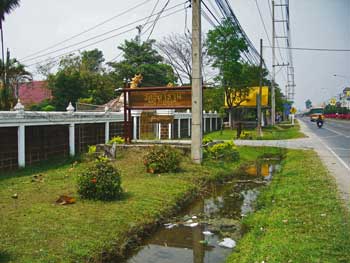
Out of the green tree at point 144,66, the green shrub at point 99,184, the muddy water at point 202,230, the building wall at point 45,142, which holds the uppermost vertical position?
the green tree at point 144,66

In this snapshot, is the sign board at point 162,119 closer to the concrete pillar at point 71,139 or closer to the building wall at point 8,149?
the concrete pillar at point 71,139

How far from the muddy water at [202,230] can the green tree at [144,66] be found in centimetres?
3221

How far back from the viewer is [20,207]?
720cm

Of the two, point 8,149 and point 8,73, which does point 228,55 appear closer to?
point 8,73

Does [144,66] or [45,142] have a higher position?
[144,66]

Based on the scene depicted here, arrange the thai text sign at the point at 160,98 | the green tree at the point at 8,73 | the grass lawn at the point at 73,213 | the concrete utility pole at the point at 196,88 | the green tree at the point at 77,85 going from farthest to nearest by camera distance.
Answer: the green tree at the point at 77,85 → the green tree at the point at 8,73 → the thai text sign at the point at 160,98 → the concrete utility pole at the point at 196,88 → the grass lawn at the point at 73,213

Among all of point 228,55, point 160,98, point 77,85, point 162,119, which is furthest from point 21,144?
point 228,55

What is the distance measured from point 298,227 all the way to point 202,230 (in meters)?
1.74

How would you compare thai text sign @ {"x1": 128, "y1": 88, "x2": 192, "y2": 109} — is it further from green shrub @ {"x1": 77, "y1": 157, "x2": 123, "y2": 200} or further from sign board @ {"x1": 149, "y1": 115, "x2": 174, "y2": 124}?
green shrub @ {"x1": 77, "y1": 157, "x2": 123, "y2": 200}

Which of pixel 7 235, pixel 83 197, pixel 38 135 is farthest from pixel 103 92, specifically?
pixel 7 235

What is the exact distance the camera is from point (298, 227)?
6.06 metres

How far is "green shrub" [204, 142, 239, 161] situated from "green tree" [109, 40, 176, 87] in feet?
90.8

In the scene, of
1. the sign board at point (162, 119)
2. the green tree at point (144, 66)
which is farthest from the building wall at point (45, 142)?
the green tree at point (144, 66)

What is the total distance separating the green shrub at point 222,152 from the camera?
48.0 feet
